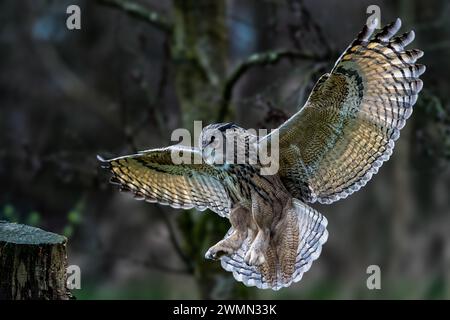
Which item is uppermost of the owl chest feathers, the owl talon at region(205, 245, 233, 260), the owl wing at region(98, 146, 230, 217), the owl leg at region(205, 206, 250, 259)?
the owl wing at region(98, 146, 230, 217)

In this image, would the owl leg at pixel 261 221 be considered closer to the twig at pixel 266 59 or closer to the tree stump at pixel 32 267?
the tree stump at pixel 32 267

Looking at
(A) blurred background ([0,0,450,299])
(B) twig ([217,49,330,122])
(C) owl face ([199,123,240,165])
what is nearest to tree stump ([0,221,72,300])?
(C) owl face ([199,123,240,165])

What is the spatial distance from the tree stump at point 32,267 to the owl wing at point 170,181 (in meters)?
1.18

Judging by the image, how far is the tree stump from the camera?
15.0ft

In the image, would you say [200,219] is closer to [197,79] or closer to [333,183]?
[197,79]

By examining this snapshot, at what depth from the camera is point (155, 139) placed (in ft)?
41.1

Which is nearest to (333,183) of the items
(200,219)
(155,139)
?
(200,219)

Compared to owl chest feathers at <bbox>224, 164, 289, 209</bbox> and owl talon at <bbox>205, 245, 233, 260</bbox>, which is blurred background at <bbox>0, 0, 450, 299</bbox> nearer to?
owl chest feathers at <bbox>224, 164, 289, 209</bbox>

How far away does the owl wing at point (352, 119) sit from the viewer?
4.82 m

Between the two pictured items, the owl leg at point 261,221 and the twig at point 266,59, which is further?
the twig at point 266,59

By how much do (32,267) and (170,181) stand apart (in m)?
1.53

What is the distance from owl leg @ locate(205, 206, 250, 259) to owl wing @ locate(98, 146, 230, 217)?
0.26 meters

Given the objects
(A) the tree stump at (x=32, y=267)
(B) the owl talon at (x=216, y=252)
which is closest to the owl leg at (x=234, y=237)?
(B) the owl talon at (x=216, y=252)
